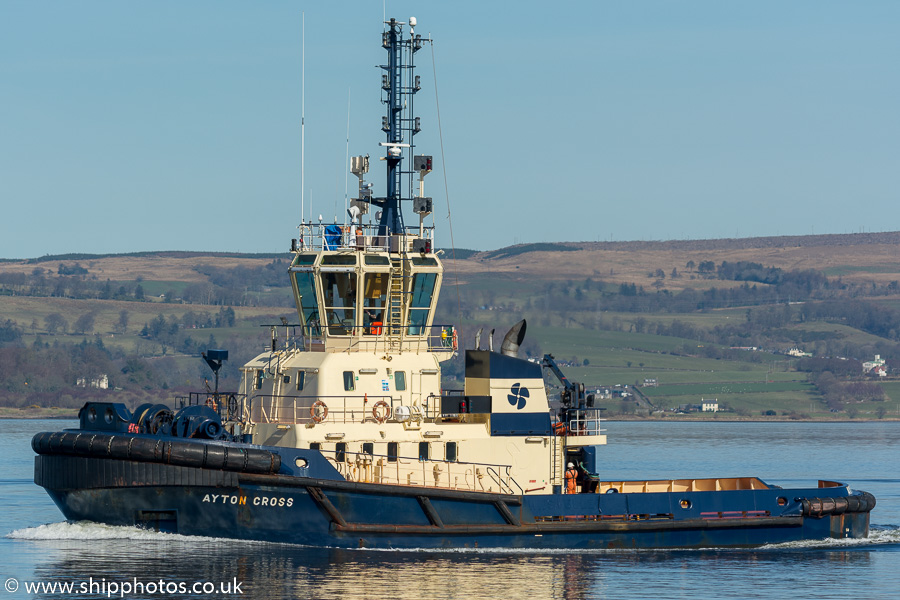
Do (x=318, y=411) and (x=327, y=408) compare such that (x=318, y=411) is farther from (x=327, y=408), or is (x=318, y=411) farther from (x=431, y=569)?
(x=431, y=569)

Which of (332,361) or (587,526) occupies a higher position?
(332,361)

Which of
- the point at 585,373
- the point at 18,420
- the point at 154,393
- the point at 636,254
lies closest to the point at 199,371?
the point at 154,393

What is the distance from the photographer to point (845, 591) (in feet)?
71.2

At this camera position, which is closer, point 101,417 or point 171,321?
point 101,417

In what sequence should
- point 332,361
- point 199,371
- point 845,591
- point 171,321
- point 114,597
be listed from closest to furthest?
1. point 114,597
2. point 845,591
3. point 332,361
4. point 199,371
5. point 171,321

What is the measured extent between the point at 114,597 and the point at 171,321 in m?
135

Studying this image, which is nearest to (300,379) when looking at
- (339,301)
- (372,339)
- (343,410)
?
(343,410)

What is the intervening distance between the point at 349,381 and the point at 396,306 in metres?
1.86

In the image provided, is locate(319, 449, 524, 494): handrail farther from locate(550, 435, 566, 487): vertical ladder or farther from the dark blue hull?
locate(550, 435, 566, 487): vertical ladder

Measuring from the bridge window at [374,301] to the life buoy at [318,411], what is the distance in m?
1.82

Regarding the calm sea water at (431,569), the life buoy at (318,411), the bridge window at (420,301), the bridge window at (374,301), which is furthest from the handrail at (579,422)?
the life buoy at (318,411)

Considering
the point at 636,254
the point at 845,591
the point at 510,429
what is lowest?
the point at 845,591

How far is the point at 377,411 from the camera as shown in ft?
78.2

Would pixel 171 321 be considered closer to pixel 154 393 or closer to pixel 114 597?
pixel 154 393
